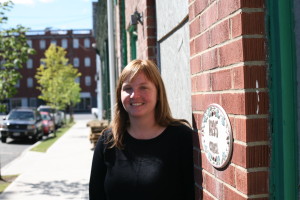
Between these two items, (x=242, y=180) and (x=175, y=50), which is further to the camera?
(x=175, y=50)

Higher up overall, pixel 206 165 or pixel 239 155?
pixel 239 155

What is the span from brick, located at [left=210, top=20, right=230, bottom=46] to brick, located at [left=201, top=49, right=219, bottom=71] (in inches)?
2.0

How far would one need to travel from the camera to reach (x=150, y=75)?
2383 millimetres

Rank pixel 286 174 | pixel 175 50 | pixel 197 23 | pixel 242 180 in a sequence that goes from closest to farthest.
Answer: pixel 286 174, pixel 242 180, pixel 197 23, pixel 175 50

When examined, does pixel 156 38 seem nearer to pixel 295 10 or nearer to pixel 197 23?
pixel 197 23

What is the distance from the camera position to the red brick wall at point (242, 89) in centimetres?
163

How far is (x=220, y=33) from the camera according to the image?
1901mm

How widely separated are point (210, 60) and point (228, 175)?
605mm

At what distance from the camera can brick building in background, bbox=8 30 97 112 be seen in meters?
65.4

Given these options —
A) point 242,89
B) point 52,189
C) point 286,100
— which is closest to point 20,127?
point 52,189

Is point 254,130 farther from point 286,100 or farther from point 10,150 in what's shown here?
point 10,150

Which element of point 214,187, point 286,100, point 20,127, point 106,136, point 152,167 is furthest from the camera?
point 20,127

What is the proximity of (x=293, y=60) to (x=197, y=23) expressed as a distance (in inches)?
32.0

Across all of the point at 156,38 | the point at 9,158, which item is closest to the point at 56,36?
the point at 9,158
